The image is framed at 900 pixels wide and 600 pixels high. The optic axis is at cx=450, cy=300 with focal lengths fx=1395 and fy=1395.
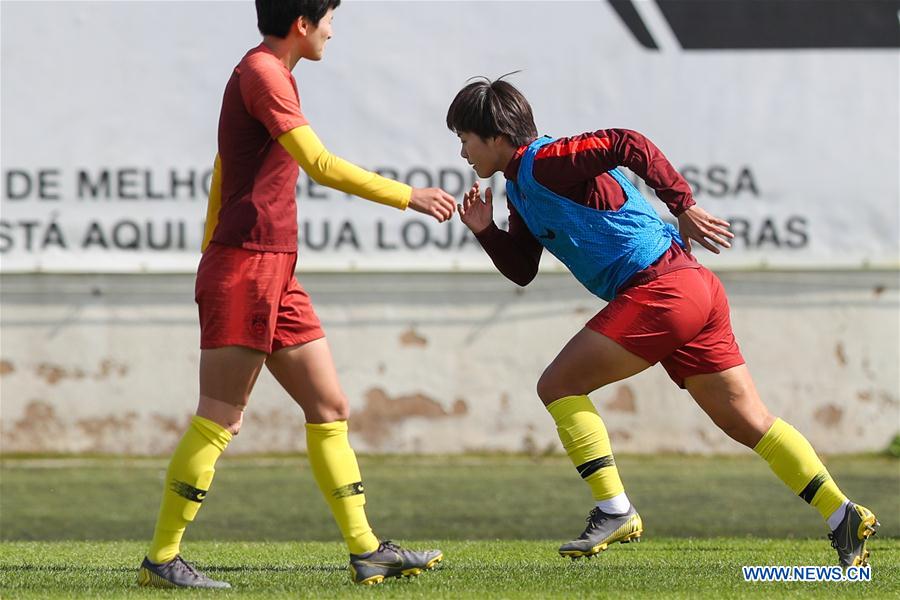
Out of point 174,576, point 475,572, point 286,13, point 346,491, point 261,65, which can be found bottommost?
point 475,572

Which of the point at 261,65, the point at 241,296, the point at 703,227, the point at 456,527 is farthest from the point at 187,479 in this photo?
the point at 456,527

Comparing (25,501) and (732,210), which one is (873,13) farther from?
(25,501)

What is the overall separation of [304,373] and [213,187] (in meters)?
0.68

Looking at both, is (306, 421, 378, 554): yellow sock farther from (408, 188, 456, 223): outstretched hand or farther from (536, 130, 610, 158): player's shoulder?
(536, 130, 610, 158): player's shoulder

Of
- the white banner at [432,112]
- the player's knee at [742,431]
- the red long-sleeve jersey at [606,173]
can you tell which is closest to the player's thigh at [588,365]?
the red long-sleeve jersey at [606,173]

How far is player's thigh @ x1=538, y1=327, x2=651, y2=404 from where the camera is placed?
4.65 m

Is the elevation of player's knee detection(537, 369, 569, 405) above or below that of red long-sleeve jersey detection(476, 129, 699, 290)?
below

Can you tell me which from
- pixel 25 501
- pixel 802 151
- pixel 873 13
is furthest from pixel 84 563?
pixel 873 13

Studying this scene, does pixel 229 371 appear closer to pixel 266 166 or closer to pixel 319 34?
pixel 266 166

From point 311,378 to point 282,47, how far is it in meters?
1.06

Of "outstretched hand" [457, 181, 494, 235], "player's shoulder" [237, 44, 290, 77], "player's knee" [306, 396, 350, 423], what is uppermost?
"player's shoulder" [237, 44, 290, 77]

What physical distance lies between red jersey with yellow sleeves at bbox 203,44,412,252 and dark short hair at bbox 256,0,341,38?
0.08 m

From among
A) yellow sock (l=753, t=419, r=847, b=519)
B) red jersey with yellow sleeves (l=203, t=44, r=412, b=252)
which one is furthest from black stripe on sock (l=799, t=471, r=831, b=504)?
red jersey with yellow sleeves (l=203, t=44, r=412, b=252)

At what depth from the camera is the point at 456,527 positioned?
8109mm
